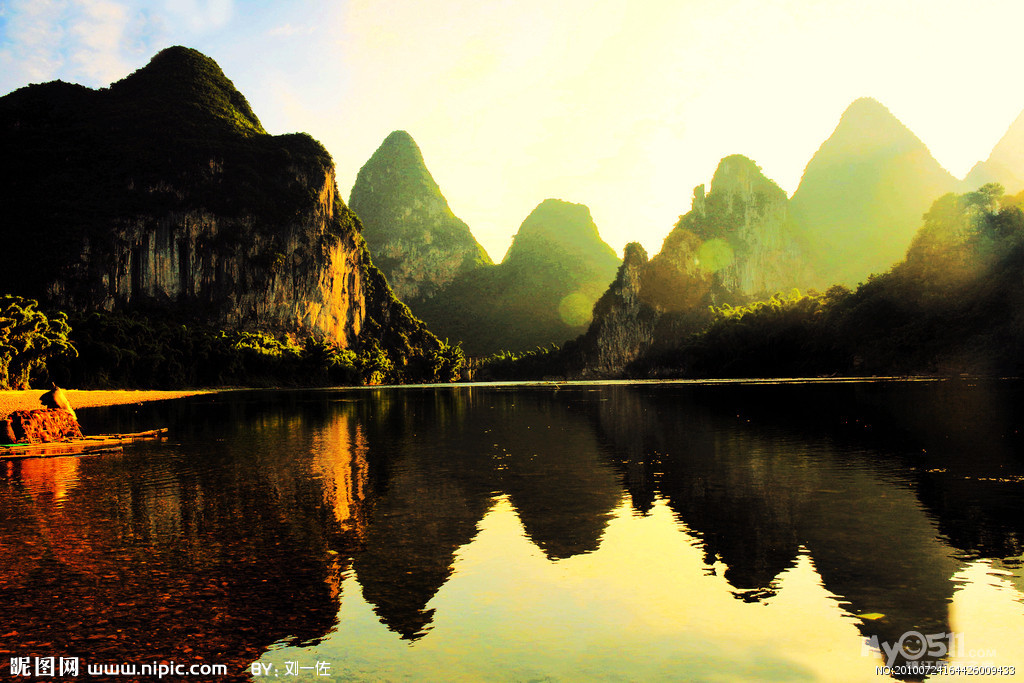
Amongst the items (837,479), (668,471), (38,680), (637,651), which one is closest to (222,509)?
(38,680)

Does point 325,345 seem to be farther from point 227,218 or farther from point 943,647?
point 943,647

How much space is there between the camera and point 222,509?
12703 millimetres

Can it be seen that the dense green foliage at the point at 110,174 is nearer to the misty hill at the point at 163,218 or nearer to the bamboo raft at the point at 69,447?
the misty hill at the point at 163,218

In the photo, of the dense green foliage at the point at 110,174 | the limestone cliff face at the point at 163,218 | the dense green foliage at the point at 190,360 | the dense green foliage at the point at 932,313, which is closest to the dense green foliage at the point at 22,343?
the dense green foliage at the point at 190,360

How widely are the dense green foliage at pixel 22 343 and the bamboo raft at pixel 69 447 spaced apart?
45.8 meters

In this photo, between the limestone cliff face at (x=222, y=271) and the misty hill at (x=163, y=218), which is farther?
the limestone cliff face at (x=222, y=271)

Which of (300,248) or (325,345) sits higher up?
(300,248)

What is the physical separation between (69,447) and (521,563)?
19.9m

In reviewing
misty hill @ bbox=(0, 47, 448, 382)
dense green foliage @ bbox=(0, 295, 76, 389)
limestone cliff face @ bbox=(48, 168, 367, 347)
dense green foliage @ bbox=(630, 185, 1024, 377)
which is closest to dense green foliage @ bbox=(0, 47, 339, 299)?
misty hill @ bbox=(0, 47, 448, 382)

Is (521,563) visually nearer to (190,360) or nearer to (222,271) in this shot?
(190,360)

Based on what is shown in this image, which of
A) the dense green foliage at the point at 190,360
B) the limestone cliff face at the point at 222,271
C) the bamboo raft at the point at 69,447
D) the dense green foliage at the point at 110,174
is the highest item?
the dense green foliage at the point at 110,174

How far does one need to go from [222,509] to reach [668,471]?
10.2 m

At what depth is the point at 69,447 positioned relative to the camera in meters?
23.0

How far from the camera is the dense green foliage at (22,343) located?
6106 cm
